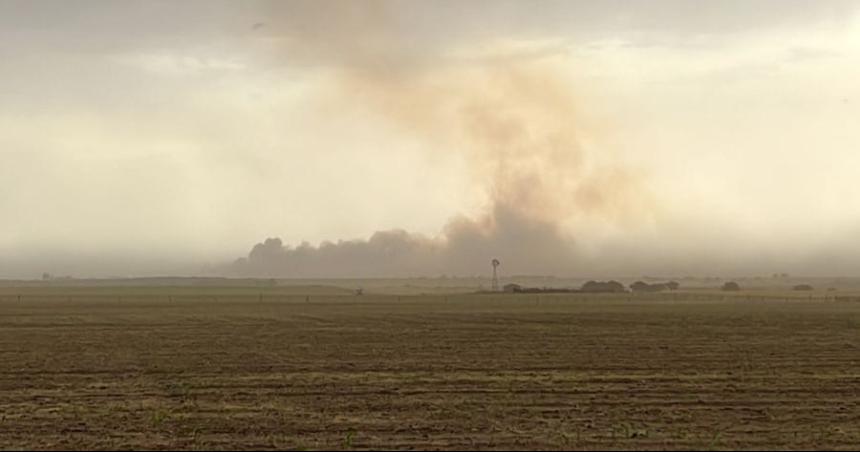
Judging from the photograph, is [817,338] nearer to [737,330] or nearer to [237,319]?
[737,330]

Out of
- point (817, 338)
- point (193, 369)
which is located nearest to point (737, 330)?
point (817, 338)

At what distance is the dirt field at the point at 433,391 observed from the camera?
1553cm

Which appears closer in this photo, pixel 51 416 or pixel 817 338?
pixel 51 416

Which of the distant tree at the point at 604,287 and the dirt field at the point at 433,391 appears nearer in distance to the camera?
the dirt field at the point at 433,391

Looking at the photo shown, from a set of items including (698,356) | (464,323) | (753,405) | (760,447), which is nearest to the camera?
(760,447)

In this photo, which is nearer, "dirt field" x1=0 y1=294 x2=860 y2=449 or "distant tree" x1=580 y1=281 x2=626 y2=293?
"dirt field" x1=0 y1=294 x2=860 y2=449

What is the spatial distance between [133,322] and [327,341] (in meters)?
21.7

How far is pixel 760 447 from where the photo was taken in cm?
1436

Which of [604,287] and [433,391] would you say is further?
[604,287]

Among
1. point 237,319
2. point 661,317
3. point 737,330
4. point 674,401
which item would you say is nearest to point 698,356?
point 674,401

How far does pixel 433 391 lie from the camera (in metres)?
21.1

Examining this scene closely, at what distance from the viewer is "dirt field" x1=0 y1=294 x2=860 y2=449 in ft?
51.0

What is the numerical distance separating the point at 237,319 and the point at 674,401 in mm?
41774

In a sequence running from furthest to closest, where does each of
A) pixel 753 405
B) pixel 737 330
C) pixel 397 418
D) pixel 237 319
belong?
pixel 237 319 < pixel 737 330 < pixel 753 405 < pixel 397 418
